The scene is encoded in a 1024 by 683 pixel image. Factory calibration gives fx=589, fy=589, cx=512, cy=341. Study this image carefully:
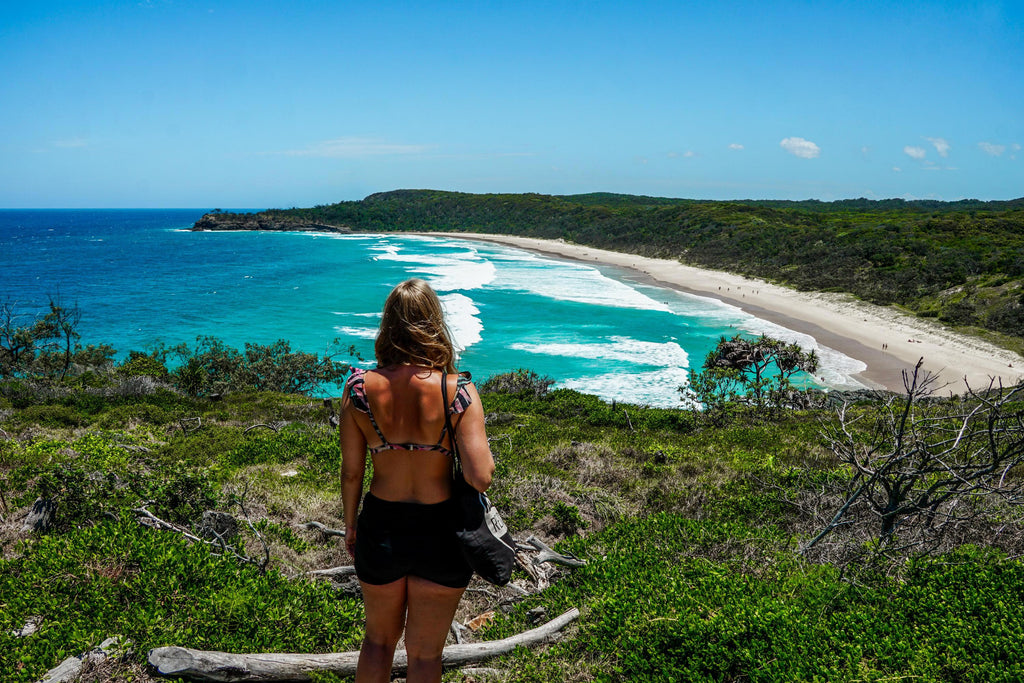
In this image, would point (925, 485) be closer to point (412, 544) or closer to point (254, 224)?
point (412, 544)

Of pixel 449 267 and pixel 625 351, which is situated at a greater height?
pixel 449 267

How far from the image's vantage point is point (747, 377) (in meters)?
21.6

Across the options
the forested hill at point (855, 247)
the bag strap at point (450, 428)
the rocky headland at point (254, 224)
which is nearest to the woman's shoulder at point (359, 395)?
the bag strap at point (450, 428)

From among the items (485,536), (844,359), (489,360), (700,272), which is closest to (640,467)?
(485,536)

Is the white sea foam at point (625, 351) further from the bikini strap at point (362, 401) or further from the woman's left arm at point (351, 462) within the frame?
the bikini strap at point (362, 401)

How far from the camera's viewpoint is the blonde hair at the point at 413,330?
7.79ft

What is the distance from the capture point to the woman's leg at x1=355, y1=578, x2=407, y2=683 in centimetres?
247

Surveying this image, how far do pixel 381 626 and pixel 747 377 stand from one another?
2121 centimetres

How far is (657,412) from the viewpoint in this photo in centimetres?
1203

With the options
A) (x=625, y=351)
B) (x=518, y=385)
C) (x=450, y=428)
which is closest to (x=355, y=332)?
(x=625, y=351)

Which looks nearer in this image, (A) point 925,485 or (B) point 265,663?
(B) point 265,663

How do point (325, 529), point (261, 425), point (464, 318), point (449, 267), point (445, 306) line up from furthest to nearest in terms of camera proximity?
point (449, 267)
point (445, 306)
point (464, 318)
point (261, 425)
point (325, 529)

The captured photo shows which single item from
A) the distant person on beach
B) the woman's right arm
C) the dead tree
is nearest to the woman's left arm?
the distant person on beach

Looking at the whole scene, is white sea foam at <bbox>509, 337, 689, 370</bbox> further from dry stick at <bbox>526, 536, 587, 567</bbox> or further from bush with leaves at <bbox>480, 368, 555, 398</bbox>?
dry stick at <bbox>526, 536, 587, 567</bbox>
